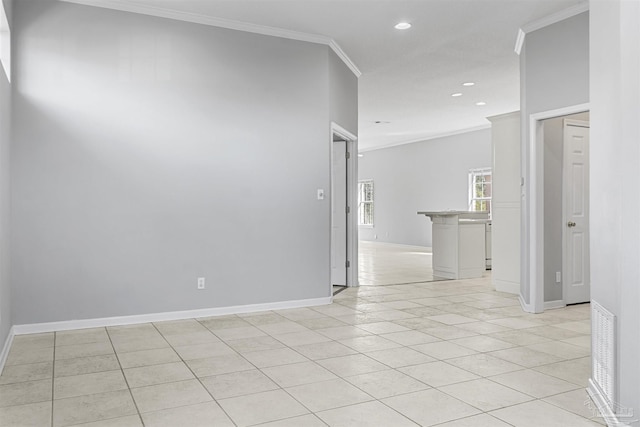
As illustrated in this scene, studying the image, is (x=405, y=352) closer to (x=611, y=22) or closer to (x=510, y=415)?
(x=510, y=415)

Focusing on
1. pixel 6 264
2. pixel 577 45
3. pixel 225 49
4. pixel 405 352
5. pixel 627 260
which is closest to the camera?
pixel 627 260

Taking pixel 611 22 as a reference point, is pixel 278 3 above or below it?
above

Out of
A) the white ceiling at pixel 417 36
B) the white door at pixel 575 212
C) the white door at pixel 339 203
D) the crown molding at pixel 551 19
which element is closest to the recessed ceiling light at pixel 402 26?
the white ceiling at pixel 417 36

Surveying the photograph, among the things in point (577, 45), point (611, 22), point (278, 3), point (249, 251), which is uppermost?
point (278, 3)

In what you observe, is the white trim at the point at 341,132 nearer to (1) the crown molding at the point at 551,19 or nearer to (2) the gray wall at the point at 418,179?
(1) the crown molding at the point at 551,19

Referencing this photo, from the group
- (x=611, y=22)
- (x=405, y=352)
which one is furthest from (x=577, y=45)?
(x=405, y=352)

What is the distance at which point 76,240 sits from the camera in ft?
14.4

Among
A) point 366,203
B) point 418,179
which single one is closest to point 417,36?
point 418,179

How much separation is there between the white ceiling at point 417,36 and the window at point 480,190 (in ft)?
8.30

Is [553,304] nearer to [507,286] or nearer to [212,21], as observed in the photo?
[507,286]

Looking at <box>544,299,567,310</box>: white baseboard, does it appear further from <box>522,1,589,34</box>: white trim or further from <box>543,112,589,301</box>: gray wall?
<box>522,1,589,34</box>: white trim

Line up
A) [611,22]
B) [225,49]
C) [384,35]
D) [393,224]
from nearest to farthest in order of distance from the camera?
[611,22]
[225,49]
[384,35]
[393,224]

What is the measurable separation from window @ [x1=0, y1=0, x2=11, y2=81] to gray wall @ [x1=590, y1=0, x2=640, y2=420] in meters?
3.97

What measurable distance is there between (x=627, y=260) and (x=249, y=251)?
3.63 metres
